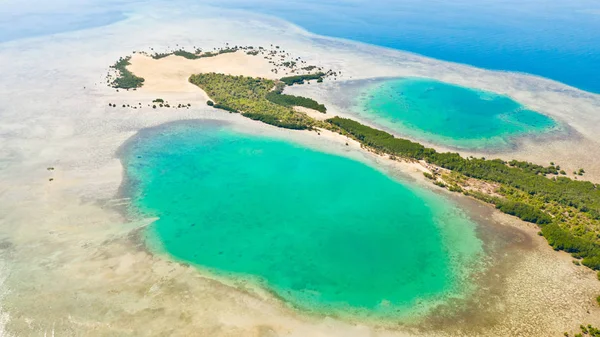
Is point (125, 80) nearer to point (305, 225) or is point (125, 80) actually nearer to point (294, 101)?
point (294, 101)

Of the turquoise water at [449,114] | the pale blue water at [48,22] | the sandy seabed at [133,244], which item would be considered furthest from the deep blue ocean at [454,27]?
the turquoise water at [449,114]

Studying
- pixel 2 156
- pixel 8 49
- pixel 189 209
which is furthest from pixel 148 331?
pixel 8 49

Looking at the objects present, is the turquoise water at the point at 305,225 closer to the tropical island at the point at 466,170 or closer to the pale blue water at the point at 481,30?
the tropical island at the point at 466,170

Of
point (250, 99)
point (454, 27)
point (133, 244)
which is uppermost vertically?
point (454, 27)

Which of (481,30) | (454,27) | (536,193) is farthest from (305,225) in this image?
(454,27)

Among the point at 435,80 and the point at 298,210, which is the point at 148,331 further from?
the point at 435,80

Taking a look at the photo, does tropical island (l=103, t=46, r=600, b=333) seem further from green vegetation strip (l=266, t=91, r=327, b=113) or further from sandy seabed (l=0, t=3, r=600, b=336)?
sandy seabed (l=0, t=3, r=600, b=336)
